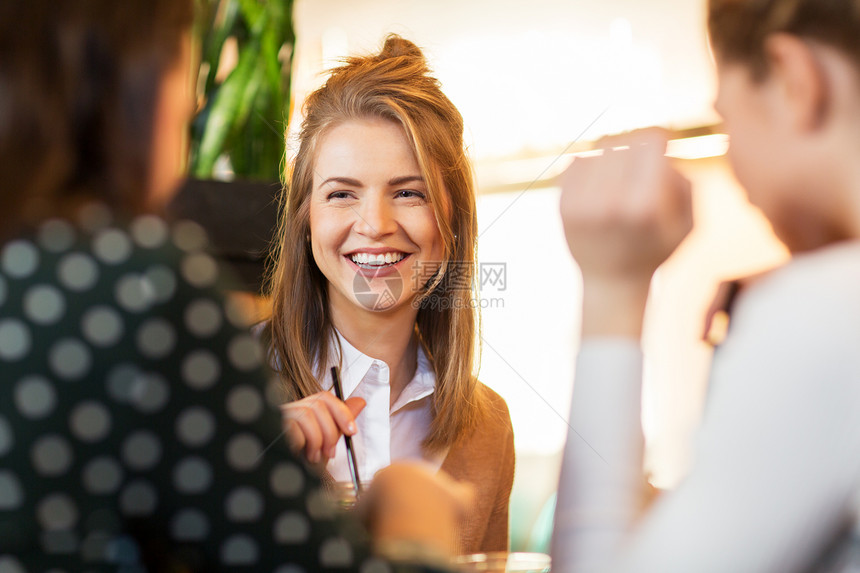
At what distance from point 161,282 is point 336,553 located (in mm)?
135

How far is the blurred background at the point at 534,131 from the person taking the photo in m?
0.95

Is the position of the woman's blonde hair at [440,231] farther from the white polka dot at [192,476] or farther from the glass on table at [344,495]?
the white polka dot at [192,476]

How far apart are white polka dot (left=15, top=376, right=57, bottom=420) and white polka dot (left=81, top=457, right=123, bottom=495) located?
0.10 ft

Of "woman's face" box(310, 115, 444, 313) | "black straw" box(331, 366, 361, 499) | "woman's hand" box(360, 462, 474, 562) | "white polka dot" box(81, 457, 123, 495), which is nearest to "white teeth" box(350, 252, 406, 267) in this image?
"woman's face" box(310, 115, 444, 313)

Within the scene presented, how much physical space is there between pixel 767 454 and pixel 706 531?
0.04m

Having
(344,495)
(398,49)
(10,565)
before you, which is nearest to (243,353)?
(10,565)

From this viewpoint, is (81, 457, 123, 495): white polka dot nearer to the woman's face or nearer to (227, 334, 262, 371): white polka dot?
(227, 334, 262, 371): white polka dot

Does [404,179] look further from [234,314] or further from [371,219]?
[234,314]

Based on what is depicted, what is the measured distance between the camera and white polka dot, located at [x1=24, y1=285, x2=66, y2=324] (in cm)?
29

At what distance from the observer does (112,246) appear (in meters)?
0.30

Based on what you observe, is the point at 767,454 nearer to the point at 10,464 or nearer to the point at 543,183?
the point at 10,464

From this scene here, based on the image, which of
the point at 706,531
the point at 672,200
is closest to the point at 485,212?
the point at 672,200

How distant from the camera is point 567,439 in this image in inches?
14.3

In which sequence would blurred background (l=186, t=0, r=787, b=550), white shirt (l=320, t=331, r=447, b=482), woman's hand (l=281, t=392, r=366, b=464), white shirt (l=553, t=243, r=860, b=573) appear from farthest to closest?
blurred background (l=186, t=0, r=787, b=550) → white shirt (l=320, t=331, r=447, b=482) → woman's hand (l=281, t=392, r=366, b=464) → white shirt (l=553, t=243, r=860, b=573)
